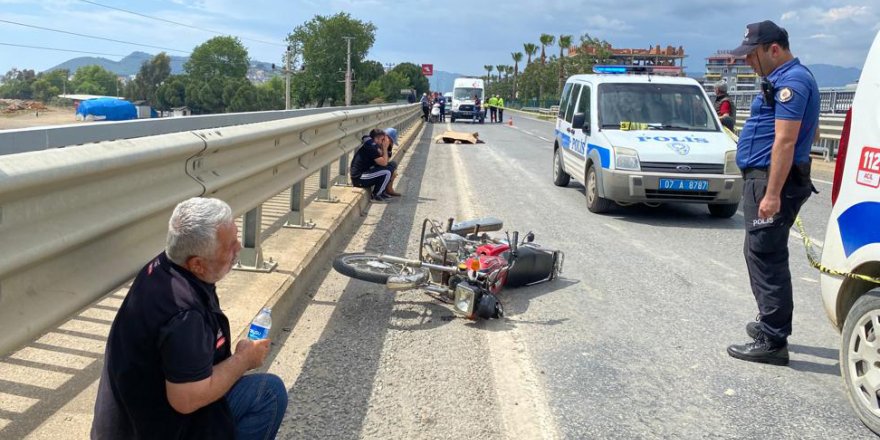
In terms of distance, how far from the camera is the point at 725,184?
872 cm

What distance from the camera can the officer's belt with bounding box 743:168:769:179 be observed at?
4.32m

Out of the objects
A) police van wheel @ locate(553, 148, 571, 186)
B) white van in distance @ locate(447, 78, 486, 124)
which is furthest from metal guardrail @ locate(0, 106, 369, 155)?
white van in distance @ locate(447, 78, 486, 124)

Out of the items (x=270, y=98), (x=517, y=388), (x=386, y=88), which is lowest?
(x=517, y=388)

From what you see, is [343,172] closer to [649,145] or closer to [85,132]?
[85,132]

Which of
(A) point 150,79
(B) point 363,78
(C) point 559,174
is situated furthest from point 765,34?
(B) point 363,78

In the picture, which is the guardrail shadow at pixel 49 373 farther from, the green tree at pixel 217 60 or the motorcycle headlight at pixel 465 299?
the green tree at pixel 217 60

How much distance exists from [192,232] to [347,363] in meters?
1.98

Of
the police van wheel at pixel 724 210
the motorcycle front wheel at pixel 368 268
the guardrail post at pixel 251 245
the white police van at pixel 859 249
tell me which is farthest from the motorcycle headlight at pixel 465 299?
the police van wheel at pixel 724 210

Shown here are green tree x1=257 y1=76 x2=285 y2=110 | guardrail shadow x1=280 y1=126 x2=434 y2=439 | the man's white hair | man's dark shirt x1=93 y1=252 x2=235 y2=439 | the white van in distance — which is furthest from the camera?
green tree x1=257 y1=76 x2=285 y2=110

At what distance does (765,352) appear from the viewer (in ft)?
14.0

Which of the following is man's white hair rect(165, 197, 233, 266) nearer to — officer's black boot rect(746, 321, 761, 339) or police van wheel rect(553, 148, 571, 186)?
officer's black boot rect(746, 321, 761, 339)

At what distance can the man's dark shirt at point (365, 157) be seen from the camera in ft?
31.9

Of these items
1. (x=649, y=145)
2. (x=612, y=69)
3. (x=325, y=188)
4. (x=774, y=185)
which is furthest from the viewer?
(x=612, y=69)

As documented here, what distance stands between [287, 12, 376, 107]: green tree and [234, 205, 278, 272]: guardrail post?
15849 cm
